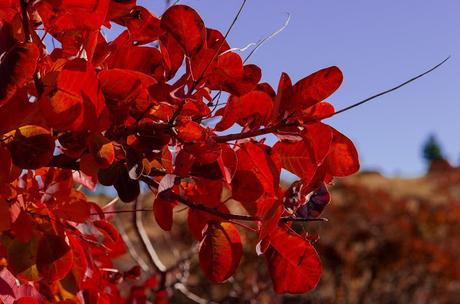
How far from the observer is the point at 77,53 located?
0.79m

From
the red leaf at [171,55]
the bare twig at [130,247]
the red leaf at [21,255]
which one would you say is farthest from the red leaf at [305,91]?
the bare twig at [130,247]

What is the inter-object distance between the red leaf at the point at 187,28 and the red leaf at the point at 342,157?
188 mm

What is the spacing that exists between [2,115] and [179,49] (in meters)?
0.20

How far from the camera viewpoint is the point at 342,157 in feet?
2.76

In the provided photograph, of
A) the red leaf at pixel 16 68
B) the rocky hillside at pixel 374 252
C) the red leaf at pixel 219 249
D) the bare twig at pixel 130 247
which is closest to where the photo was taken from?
the red leaf at pixel 16 68

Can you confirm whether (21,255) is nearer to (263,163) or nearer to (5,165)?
(5,165)

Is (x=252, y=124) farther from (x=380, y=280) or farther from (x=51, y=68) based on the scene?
(x=380, y=280)

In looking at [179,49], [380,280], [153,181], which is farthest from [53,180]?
[380,280]

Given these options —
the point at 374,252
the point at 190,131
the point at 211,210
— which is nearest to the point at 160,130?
the point at 190,131

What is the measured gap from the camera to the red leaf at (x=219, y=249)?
880mm

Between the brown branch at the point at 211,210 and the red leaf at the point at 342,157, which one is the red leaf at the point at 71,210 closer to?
the brown branch at the point at 211,210

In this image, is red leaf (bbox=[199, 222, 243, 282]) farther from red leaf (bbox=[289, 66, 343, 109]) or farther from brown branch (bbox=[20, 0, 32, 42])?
brown branch (bbox=[20, 0, 32, 42])

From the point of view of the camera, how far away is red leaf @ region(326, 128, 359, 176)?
0.84 m

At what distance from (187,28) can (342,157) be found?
23 centimetres
